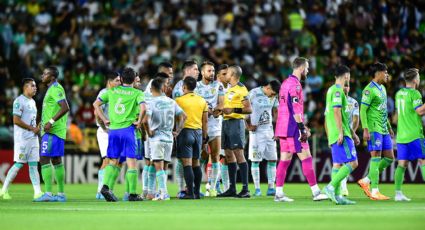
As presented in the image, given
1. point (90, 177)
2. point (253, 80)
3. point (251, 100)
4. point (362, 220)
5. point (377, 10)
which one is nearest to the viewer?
point (362, 220)

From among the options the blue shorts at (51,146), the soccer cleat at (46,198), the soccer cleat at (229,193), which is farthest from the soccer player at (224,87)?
the soccer cleat at (46,198)

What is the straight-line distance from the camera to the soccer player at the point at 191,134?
18.1m

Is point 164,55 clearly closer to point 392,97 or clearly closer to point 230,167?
point 392,97

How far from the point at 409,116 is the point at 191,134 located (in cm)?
395

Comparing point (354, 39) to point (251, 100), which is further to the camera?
point (354, 39)

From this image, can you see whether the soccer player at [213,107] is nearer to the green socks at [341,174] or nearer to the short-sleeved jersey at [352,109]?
the short-sleeved jersey at [352,109]

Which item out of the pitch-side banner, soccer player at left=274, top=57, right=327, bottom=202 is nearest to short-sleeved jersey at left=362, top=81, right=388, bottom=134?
soccer player at left=274, top=57, right=327, bottom=202

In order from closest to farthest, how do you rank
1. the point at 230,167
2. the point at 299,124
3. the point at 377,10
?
the point at 299,124 → the point at 230,167 → the point at 377,10

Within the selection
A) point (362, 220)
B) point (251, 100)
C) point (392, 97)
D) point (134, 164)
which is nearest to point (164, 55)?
point (392, 97)

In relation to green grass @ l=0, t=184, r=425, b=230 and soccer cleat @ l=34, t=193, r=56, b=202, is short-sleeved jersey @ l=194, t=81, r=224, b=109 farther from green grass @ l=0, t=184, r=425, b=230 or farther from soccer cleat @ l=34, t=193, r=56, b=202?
→ soccer cleat @ l=34, t=193, r=56, b=202

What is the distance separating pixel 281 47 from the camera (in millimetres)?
31922

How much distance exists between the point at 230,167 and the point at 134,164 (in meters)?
2.81

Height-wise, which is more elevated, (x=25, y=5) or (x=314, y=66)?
(x=25, y=5)

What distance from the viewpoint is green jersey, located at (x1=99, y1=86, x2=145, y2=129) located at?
17094 millimetres
